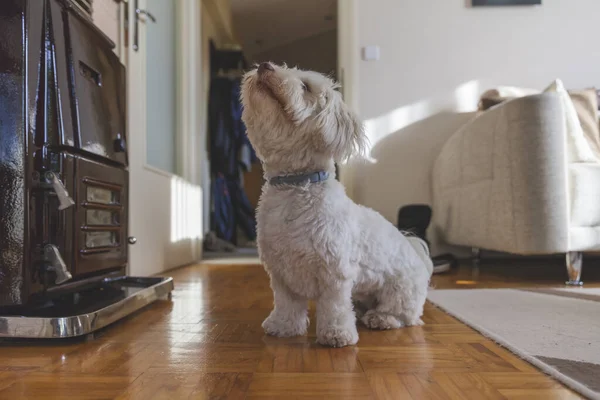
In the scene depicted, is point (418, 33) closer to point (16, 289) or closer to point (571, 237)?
point (571, 237)

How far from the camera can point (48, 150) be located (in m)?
1.22

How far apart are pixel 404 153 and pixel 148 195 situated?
1.80 m

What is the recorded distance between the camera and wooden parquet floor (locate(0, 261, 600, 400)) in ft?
2.73

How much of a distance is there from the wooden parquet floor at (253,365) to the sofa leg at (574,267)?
3.47 feet

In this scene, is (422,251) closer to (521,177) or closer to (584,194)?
(521,177)

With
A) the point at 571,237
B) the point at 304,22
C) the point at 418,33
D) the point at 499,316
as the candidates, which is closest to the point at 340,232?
the point at 499,316

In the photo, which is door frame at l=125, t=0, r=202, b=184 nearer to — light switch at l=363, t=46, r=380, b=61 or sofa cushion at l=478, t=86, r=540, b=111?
light switch at l=363, t=46, r=380, b=61

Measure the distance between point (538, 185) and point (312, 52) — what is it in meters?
5.17

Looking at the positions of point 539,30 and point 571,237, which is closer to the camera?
point 571,237

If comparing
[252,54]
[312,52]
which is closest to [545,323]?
[312,52]

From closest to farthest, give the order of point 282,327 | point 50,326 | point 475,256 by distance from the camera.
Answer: point 50,326, point 282,327, point 475,256

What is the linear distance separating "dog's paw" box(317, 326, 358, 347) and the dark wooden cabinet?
2.04 feet

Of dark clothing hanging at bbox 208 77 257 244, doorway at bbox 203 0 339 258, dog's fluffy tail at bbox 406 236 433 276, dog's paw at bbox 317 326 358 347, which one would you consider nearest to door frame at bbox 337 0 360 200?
doorway at bbox 203 0 339 258

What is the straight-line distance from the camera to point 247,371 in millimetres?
950
